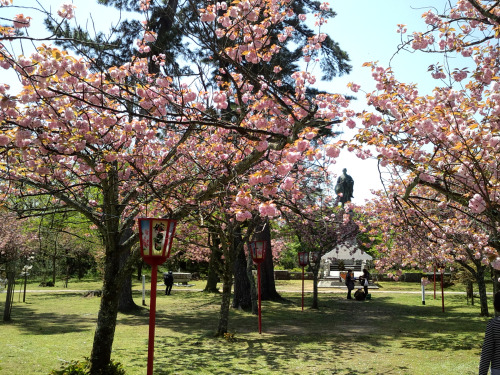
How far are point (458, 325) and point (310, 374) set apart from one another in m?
7.28

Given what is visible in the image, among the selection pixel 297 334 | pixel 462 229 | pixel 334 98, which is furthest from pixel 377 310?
pixel 334 98

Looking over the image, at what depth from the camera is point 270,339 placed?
10.6m

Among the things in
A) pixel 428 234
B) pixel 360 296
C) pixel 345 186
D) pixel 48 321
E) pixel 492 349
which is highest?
pixel 345 186

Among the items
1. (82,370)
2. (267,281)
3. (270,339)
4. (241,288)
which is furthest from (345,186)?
(82,370)

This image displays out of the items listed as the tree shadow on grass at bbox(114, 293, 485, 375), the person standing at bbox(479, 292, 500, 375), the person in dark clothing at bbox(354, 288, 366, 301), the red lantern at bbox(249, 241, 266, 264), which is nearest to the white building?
the person in dark clothing at bbox(354, 288, 366, 301)

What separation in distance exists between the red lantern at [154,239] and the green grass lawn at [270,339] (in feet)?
9.46

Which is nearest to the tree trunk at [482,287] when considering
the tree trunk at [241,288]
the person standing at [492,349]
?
the tree trunk at [241,288]

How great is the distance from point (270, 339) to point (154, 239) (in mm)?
6134

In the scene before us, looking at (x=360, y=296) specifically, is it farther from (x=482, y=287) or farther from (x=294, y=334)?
(x=294, y=334)

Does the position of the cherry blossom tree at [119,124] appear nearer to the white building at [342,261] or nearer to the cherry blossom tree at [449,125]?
the cherry blossom tree at [449,125]

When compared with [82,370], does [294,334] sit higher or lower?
lower

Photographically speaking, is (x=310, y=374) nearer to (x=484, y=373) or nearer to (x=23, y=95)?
(x=484, y=373)

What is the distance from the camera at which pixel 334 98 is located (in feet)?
18.4

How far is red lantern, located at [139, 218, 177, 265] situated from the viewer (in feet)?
17.9
